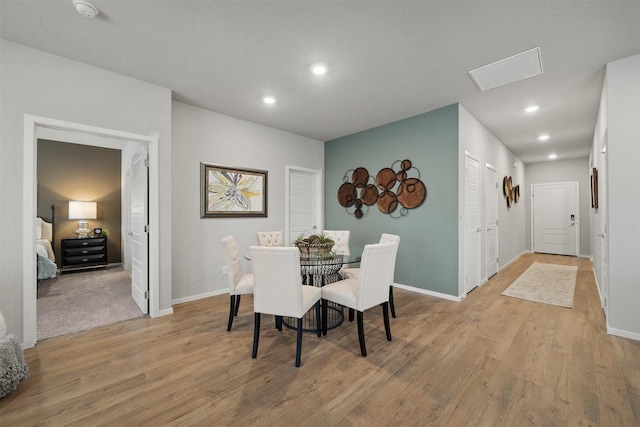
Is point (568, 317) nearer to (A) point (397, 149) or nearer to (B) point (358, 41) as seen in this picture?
(A) point (397, 149)

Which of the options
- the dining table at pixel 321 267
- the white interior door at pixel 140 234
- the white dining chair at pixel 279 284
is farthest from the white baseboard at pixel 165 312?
the white dining chair at pixel 279 284

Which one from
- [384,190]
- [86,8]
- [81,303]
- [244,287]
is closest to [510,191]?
[384,190]

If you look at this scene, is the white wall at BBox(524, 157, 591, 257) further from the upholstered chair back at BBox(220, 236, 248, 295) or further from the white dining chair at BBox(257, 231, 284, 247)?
the upholstered chair back at BBox(220, 236, 248, 295)

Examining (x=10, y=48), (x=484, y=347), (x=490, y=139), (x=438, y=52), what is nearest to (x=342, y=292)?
(x=484, y=347)

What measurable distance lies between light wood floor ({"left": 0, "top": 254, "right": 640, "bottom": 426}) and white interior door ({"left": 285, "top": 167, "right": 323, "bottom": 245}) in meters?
2.26

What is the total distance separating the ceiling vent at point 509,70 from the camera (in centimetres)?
251

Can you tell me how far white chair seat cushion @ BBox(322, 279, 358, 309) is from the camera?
2.34 m

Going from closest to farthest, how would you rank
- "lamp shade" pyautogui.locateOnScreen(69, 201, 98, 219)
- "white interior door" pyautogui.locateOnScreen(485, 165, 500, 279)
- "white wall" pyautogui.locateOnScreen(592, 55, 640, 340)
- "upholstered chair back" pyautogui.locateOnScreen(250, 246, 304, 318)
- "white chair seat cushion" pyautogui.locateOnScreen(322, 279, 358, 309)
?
"upholstered chair back" pyautogui.locateOnScreen(250, 246, 304, 318) < "white chair seat cushion" pyautogui.locateOnScreen(322, 279, 358, 309) < "white wall" pyautogui.locateOnScreen(592, 55, 640, 340) < "white interior door" pyautogui.locateOnScreen(485, 165, 500, 279) < "lamp shade" pyautogui.locateOnScreen(69, 201, 98, 219)

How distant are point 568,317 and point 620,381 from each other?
1.32 metres

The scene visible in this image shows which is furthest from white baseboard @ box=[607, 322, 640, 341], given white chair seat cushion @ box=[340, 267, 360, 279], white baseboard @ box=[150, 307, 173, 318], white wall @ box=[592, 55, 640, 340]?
white baseboard @ box=[150, 307, 173, 318]

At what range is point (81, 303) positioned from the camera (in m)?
3.46

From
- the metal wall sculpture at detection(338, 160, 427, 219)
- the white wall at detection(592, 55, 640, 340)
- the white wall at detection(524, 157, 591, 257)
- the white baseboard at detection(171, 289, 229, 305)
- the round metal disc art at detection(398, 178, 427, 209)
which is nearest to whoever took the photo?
the white wall at detection(592, 55, 640, 340)

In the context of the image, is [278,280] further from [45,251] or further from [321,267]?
[45,251]

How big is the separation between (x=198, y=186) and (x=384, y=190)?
282 cm
